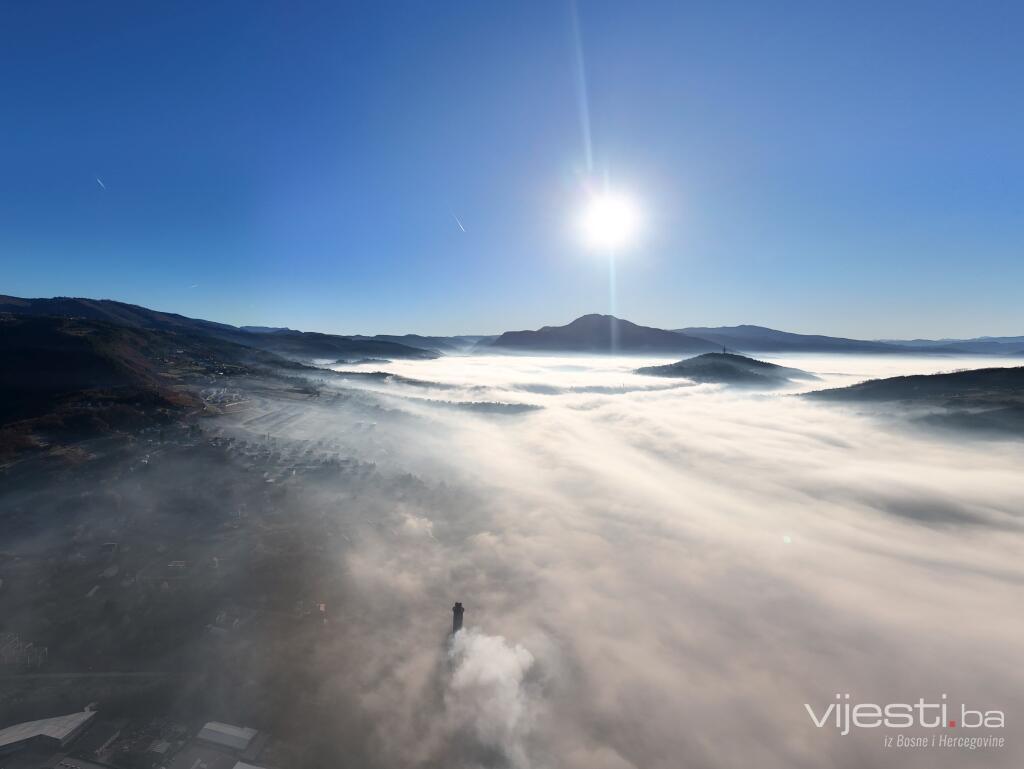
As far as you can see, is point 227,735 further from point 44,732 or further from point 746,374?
point 746,374

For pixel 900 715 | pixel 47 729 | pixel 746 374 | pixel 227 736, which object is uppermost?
pixel 746 374

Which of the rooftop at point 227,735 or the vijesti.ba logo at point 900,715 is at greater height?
the rooftop at point 227,735

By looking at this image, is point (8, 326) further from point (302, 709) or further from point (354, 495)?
point (302, 709)

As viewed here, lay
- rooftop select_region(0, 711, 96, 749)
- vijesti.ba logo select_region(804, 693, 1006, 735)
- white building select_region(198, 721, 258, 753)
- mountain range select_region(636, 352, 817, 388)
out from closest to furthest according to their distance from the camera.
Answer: rooftop select_region(0, 711, 96, 749) → white building select_region(198, 721, 258, 753) → vijesti.ba logo select_region(804, 693, 1006, 735) → mountain range select_region(636, 352, 817, 388)

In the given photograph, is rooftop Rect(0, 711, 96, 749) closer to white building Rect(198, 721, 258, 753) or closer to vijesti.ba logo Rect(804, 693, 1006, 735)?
white building Rect(198, 721, 258, 753)

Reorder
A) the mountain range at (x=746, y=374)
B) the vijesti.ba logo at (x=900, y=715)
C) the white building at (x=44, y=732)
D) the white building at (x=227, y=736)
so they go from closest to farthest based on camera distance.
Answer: the white building at (x=44, y=732), the white building at (x=227, y=736), the vijesti.ba logo at (x=900, y=715), the mountain range at (x=746, y=374)

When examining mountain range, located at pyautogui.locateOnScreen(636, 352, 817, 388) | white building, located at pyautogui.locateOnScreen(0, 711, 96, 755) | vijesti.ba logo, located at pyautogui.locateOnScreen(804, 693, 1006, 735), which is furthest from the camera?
mountain range, located at pyautogui.locateOnScreen(636, 352, 817, 388)

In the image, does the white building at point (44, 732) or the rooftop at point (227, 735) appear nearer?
the white building at point (44, 732)

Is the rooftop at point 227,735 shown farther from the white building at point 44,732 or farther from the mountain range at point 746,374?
the mountain range at point 746,374

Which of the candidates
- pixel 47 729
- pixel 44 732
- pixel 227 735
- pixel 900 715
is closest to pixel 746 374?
pixel 900 715

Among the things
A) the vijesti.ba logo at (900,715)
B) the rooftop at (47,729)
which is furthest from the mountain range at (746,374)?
the rooftop at (47,729)

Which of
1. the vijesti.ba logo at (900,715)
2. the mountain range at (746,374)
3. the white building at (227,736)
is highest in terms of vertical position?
the mountain range at (746,374)

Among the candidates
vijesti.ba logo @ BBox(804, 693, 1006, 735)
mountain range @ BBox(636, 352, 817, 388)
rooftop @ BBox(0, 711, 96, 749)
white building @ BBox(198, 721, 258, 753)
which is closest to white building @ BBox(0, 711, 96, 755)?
rooftop @ BBox(0, 711, 96, 749)
